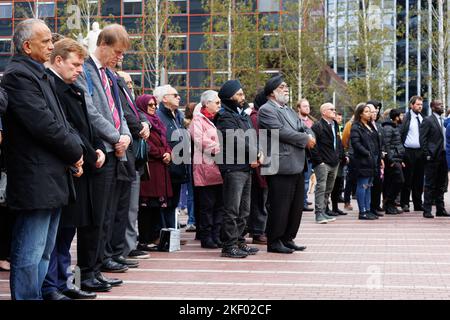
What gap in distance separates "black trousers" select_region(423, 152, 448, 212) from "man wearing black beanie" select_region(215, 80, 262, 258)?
242 inches

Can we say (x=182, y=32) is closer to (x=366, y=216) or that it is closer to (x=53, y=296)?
(x=366, y=216)

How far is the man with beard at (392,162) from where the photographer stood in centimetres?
1538

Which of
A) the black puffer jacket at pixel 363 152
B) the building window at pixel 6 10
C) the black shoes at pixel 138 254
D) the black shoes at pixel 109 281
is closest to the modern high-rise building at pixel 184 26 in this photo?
the building window at pixel 6 10

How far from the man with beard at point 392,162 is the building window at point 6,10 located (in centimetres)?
4946

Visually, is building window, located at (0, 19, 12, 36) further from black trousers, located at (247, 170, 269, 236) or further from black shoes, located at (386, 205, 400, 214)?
black trousers, located at (247, 170, 269, 236)

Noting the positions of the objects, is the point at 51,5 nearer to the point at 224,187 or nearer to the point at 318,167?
the point at 318,167

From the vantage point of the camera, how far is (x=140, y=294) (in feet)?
22.2

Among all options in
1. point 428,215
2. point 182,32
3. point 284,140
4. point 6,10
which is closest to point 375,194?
point 428,215

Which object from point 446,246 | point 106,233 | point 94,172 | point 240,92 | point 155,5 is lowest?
point 446,246

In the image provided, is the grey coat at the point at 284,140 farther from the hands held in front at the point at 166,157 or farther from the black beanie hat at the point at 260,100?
the hands held in front at the point at 166,157

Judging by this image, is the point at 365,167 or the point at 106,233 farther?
the point at 365,167
